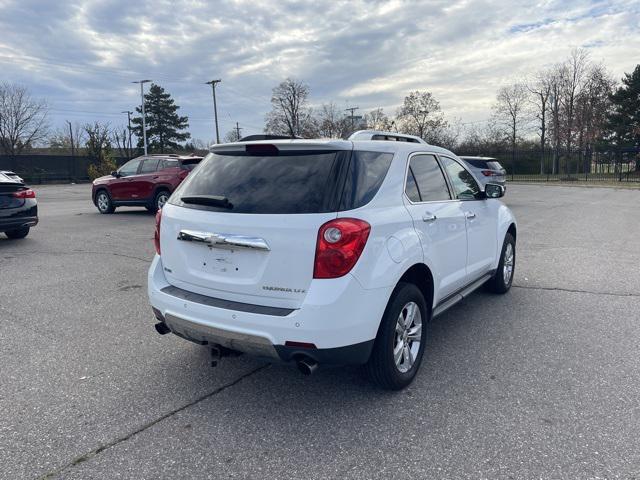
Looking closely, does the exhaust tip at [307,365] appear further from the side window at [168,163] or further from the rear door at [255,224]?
the side window at [168,163]

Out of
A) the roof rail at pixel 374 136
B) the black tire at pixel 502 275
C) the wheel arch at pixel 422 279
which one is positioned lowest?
the black tire at pixel 502 275

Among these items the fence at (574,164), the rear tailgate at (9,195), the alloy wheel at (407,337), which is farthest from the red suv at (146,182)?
the fence at (574,164)

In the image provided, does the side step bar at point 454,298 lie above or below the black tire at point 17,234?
below

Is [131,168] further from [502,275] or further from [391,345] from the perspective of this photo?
[391,345]

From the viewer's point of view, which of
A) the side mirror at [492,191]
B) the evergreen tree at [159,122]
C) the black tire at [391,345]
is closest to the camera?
the black tire at [391,345]

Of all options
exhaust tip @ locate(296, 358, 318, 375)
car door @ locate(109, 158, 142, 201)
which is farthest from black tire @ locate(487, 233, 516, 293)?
car door @ locate(109, 158, 142, 201)

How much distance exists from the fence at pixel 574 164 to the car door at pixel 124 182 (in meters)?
31.3

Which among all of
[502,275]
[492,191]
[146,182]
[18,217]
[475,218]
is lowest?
[502,275]

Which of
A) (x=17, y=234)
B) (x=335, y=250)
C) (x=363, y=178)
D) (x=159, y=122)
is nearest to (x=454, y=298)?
(x=363, y=178)

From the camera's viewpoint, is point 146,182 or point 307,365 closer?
point 307,365

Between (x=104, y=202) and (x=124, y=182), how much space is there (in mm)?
1264

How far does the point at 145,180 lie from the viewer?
14.1 metres

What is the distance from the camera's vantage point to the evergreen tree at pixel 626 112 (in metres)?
46.7

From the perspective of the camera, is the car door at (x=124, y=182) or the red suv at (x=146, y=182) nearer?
the red suv at (x=146, y=182)
